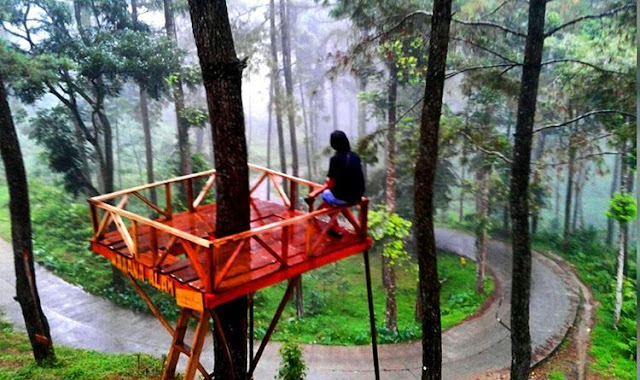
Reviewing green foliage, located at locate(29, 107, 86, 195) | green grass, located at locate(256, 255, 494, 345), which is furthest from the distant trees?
green grass, located at locate(256, 255, 494, 345)

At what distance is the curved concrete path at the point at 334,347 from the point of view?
12.5 meters

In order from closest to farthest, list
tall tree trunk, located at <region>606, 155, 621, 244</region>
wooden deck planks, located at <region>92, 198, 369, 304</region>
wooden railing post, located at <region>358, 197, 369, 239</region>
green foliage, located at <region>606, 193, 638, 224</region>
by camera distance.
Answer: wooden deck planks, located at <region>92, 198, 369, 304</region> < wooden railing post, located at <region>358, 197, 369, 239</region> < green foliage, located at <region>606, 193, 638, 224</region> < tall tree trunk, located at <region>606, 155, 621, 244</region>

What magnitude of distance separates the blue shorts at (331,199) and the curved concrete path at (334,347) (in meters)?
6.95

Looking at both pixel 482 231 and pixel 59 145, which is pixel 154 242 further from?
pixel 482 231

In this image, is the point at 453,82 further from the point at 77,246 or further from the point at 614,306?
the point at 77,246

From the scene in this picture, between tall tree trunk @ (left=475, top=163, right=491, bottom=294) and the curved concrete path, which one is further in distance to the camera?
tall tree trunk @ (left=475, top=163, right=491, bottom=294)

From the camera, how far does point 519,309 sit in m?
8.26

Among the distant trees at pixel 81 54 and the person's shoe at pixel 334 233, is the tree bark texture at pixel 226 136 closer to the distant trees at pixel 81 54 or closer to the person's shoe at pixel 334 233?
the person's shoe at pixel 334 233

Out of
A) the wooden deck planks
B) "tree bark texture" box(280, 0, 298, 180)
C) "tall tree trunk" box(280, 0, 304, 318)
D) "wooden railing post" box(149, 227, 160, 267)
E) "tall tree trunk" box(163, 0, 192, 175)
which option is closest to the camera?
the wooden deck planks

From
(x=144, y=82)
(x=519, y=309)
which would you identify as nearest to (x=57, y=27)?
(x=144, y=82)

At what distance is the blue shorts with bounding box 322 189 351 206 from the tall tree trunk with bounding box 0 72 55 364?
5.66 meters

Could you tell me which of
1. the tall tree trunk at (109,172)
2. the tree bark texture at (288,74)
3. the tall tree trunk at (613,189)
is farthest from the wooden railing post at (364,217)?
the tall tree trunk at (613,189)

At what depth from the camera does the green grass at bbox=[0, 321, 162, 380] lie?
879 cm

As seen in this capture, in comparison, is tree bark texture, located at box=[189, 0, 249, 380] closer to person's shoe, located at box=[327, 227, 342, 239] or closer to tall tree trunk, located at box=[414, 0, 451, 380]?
person's shoe, located at box=[327, 227, 342, 239]
